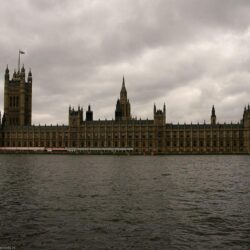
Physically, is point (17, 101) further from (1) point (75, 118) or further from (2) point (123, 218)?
(2) point (123, 218)

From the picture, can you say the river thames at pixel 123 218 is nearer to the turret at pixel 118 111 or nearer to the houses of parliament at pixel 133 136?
the houses of parliament at pixel 133 136

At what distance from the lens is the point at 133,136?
140 metres

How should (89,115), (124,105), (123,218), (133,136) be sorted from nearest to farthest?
1. (123,218)
2. (133,136)
3. (89,115)
4. (124,105)

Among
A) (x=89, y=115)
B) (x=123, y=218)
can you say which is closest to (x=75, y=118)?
(x=89, y=115)

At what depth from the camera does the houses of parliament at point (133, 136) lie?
447 ft

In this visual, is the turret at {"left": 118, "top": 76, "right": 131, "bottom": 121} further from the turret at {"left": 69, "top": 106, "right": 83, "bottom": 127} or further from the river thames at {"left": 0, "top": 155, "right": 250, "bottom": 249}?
the river thames at {"left": 0, "top": 155, "right": 250, "bottom": 249}

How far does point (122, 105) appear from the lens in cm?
16662

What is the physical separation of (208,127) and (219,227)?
12220 cm

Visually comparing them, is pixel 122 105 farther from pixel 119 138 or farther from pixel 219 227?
pixel 219 227

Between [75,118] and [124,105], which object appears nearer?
[75,118]

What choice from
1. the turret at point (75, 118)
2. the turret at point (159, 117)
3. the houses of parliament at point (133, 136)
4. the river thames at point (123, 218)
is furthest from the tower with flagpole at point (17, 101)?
the river thames at point (123, 218)

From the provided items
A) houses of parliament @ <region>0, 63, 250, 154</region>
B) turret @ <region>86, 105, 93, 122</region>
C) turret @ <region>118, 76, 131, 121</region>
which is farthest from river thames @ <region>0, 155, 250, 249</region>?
turret @ <region>118, 76, 131, 121</region>

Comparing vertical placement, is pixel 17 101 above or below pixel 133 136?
above

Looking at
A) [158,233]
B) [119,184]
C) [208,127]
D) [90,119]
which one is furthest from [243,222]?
[90,119]
